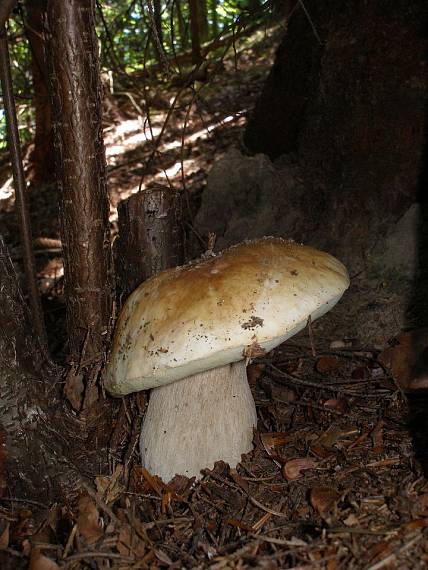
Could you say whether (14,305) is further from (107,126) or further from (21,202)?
(107,126)

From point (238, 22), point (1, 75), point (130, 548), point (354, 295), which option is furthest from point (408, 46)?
point (130, 548)

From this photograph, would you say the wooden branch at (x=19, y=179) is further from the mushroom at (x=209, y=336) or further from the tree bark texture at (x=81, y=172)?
the mushroom at (x=209, y=336)

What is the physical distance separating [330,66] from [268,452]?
2637 mm

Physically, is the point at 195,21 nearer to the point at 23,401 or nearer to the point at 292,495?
the point at 23,401

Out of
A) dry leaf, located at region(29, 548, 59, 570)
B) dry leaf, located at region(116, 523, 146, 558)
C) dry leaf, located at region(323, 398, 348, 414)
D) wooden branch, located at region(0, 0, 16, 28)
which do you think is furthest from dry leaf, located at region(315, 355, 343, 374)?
wooden branch, located at region(0, 0, 16, 28)

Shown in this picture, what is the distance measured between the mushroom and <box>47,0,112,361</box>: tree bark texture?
166 mm

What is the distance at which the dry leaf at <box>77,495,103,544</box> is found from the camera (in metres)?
1.84

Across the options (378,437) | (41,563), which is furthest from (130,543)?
(378,437)

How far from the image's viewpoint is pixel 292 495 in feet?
6.64

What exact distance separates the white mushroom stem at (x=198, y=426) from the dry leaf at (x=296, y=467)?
0.22m

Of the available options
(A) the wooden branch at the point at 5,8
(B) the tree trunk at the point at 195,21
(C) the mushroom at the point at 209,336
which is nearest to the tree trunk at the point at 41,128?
(B) the tree trunk at the point at 195,21

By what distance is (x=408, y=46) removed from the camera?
10.5ft

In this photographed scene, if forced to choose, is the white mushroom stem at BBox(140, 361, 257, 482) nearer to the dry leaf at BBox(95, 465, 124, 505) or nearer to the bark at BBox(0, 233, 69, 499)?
the dry leaf at BBox(95, 465, 124, 505)

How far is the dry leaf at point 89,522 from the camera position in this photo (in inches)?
72.6
